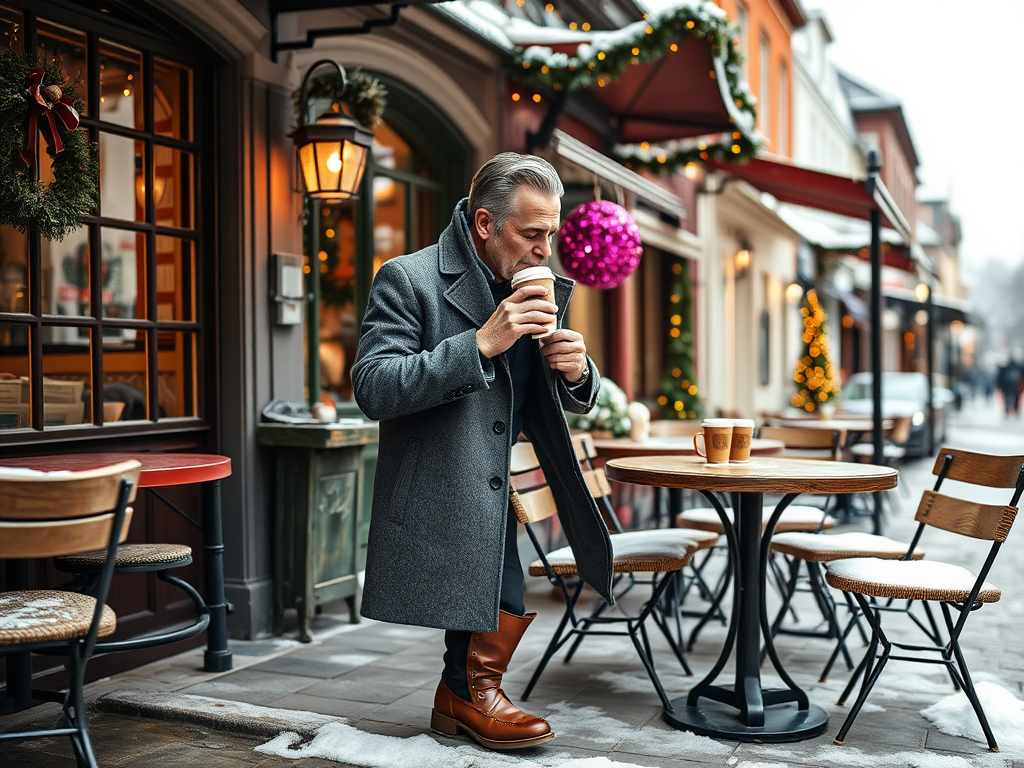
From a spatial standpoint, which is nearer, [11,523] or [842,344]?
[11,523]

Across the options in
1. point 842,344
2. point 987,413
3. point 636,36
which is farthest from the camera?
point 987,413

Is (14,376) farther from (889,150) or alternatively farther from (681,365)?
(889,150)

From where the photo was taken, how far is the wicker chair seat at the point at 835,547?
443 centimetres

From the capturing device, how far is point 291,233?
17.8ft

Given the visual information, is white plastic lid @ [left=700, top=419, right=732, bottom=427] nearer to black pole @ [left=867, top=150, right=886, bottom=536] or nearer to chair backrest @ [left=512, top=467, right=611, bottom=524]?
chair backrest @ [left=512, top=467, right=611, bottom=524]

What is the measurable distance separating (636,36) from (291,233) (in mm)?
2895

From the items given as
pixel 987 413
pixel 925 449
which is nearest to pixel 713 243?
pixel 925 449

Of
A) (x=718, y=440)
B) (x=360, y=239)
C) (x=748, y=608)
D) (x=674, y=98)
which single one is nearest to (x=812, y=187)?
(x=674, y=98)

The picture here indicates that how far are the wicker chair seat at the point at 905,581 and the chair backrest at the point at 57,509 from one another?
2.40 meters

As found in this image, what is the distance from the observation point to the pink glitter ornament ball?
597 centimetres

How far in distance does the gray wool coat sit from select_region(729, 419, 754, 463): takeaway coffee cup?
1046mm

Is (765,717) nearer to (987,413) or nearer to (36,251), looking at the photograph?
(36,251)

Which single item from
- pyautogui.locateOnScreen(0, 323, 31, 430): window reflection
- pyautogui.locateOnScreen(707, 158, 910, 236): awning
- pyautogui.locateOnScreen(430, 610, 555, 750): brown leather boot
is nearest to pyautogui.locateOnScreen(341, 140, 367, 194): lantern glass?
pyautogui.locateOnScreen(0, 323, 31, 430): window reflection

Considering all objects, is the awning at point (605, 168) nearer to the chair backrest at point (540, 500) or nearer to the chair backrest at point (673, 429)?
the chair backrest at point (673, 429)
